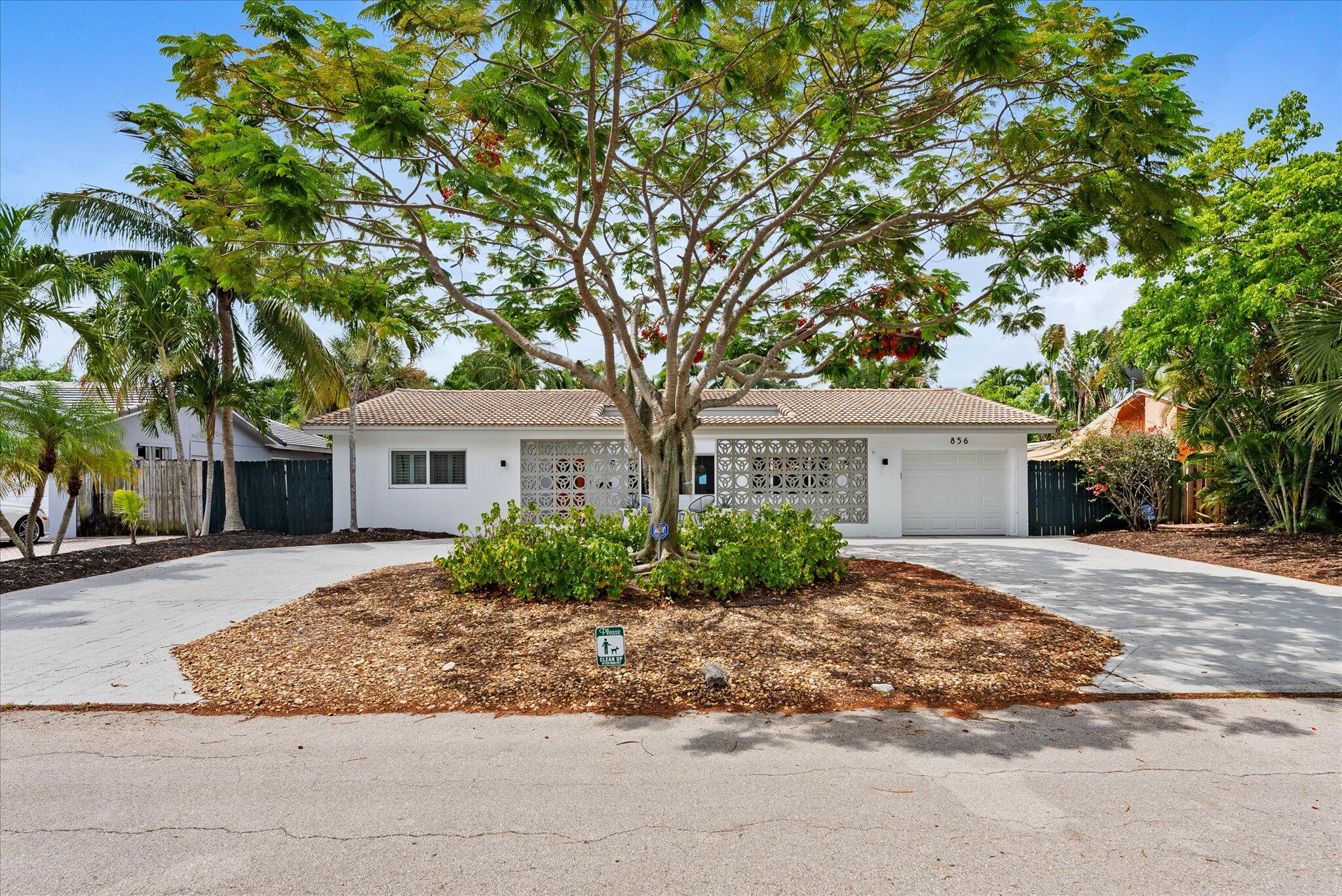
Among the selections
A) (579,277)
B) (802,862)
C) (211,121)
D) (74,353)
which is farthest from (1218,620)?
(74,353)

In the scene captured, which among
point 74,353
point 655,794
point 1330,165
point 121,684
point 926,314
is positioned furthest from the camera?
point 74,353

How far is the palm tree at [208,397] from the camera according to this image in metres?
14.3

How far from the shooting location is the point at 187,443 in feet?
64.5

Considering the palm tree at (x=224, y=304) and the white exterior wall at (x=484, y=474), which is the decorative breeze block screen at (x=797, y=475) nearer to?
the white exterior wall at (x=484, y=474)

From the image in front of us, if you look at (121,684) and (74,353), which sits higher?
(74,353)

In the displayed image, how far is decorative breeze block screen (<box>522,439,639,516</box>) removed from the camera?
16266 mm

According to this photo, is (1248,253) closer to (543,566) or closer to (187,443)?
(543,566)

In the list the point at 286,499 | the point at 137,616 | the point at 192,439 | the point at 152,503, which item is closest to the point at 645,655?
the point at 137,616

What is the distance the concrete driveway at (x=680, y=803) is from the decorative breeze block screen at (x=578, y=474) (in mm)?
11737

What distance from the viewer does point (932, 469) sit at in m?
16.7

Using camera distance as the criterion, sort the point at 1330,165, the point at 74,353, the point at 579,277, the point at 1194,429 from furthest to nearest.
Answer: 1. the point at 1194,429
2. the point at 74,353
3. the point at 1330,165
4. the point at 579,277

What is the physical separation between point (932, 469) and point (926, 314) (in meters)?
7.66

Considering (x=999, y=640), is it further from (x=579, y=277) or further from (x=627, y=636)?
(x=579, y=277)

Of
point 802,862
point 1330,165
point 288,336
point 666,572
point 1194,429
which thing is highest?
point 1330,165
